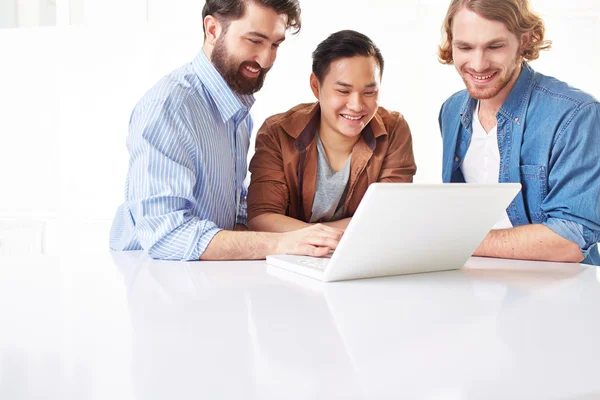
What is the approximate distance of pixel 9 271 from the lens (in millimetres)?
1199

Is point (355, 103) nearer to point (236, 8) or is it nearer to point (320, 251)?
point (236, 8)

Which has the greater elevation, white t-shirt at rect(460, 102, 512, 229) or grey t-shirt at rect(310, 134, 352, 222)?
white t-shirt at rect(460, 102, 512, 229)

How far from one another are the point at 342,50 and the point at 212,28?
0.43 metres

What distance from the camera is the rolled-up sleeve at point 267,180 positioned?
188 cm

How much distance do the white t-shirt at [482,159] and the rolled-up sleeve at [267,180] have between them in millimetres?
596

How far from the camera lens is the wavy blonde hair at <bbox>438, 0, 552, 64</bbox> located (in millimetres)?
1778

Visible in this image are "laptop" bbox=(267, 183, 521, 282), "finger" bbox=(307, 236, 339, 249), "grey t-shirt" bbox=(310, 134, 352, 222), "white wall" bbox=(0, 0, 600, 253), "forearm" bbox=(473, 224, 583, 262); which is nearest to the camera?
"laptop" bbox=(267, 183, 521, 282)

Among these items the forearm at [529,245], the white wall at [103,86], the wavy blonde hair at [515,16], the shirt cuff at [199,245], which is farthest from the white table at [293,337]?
the white wall at [103,86]

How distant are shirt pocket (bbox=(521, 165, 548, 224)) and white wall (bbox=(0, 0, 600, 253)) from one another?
2.10 metres

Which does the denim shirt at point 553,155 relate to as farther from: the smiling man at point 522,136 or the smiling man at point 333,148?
the smiling man at point 333,148

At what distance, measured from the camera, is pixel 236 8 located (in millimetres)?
1852

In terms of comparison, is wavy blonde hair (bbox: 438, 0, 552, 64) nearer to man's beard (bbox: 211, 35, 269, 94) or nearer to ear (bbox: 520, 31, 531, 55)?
ear (bbox: 520, 31, 531, 55)

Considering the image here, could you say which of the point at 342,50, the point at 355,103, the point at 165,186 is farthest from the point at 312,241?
the point at 342,50

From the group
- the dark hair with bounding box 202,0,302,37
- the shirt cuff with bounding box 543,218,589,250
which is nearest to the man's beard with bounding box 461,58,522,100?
the shirt cuff with bounding box 543,218,589,250
